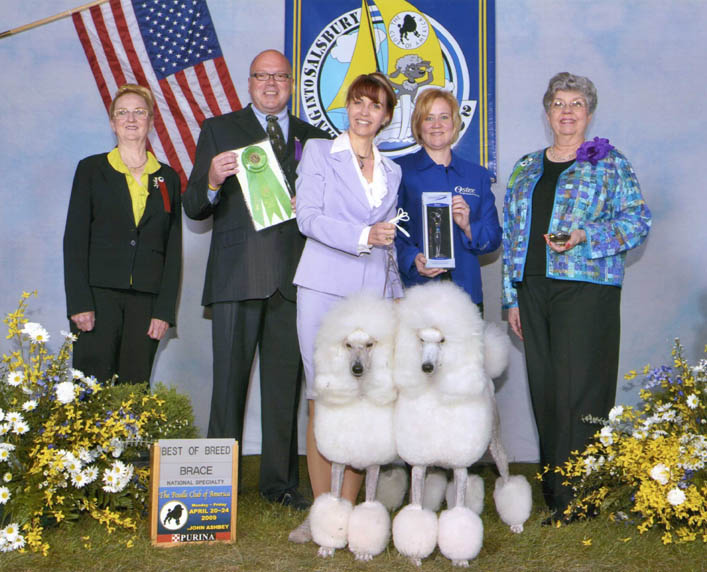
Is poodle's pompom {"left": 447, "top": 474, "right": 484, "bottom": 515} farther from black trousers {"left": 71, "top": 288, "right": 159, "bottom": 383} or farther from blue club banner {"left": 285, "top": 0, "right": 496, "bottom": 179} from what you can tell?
blue club banner {"left": 285, "top": 0, "right": 496, "bottom": 179}

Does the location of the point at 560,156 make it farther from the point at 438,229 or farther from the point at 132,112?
the point at 132,112

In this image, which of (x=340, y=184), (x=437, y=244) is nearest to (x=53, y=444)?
(x=340, y=184)

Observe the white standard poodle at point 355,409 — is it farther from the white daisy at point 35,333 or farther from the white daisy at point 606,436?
the white daisy at point 35,333

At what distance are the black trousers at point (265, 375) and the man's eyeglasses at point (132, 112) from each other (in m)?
0.97

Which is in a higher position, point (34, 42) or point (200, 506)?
point (34, 42)

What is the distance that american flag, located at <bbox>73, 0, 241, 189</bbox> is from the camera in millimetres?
4020

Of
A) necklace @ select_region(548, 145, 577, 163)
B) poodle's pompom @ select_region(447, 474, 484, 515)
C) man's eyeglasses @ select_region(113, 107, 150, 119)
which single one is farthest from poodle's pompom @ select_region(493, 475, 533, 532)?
man's eyeglasses @ select_region(113, 107, 150, 119)

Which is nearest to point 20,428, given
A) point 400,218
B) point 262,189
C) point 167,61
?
point 262,189

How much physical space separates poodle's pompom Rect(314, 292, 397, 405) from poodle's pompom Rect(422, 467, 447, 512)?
24.9 inches

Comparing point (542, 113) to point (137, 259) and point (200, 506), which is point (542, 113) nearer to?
point (137, 259)

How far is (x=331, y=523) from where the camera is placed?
2.40 meters

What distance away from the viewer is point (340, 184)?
105 inches

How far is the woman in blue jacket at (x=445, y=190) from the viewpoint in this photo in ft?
9.59

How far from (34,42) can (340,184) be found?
2.49 meters
